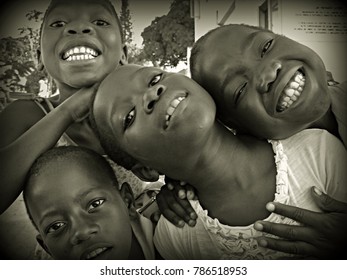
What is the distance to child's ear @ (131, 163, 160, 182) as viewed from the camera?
0.99m

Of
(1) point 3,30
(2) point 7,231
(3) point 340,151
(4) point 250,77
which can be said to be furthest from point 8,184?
(3) point 340,151

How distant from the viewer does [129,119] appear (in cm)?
92

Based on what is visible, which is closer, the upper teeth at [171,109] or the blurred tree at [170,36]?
the upper teeth at [171,109]

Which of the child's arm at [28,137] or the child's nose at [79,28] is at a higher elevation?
the child's nose at [79,28]

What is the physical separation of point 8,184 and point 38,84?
21 centimetres

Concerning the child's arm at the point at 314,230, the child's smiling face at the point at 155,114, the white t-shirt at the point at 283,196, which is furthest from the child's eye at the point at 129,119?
the child's arm at the point at 314,230

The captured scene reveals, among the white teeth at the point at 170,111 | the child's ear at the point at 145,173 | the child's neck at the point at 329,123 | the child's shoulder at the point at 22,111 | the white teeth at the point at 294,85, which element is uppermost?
the white teeth at the point at 294,85

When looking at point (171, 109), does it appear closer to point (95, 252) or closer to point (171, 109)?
point (171, 109)

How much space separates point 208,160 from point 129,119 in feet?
0.56

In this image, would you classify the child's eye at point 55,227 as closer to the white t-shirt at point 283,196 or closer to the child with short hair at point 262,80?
the white t-shirt at point 283,196

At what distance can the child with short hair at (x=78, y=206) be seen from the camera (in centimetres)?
98

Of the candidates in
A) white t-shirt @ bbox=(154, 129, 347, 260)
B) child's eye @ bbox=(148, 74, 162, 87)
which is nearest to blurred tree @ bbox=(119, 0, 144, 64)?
child's eye @ bbox=(148, 74, 162, 87)

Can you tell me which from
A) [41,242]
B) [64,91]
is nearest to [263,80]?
[64,91]

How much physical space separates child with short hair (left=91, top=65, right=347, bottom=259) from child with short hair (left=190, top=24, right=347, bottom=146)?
41 millimetres
